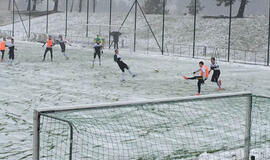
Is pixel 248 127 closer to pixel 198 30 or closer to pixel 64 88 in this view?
pixel 64 88

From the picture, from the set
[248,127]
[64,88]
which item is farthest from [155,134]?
[64,88]

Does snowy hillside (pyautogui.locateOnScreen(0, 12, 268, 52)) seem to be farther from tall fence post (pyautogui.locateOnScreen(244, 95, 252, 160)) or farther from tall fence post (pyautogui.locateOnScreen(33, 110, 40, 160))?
tall fence post (pyautogui.locateOnScreen(33, 110, 40, 160))

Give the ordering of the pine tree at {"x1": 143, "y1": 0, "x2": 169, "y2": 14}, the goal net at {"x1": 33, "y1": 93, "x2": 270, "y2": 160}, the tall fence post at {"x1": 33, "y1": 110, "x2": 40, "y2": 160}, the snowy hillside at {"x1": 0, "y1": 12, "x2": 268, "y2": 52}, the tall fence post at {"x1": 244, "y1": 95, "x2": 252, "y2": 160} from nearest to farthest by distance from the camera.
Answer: the tall fence post at {"x1": 33, "y1": 110, "x2": 40, "y2": 160} → the tall fence post at {"x1": 244, "y1": 95, "x2": 252, "y2": 160} → the goal net at {"x1": 33, "y1": 93, "x2": 270, "y2": 160} → the snowy hillside at {"x1": 0, "y1": 12, "x2": 268, "y2": 52} → the pine tree at {"x1": 143, "y1": 0, "x2": 169, "y2": 14}

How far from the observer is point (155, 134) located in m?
8.59

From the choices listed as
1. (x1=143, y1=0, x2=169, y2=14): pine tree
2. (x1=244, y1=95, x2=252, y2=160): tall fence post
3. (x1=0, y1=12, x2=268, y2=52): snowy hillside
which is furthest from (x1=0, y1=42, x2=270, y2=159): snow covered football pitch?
(x1=143, y1=0, x2=169, y2=14): pine tree

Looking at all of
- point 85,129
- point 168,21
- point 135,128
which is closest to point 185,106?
point 135,128

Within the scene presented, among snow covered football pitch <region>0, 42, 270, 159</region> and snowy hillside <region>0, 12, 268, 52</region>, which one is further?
snowy hillside <region>0, 12, 268, 52</region>

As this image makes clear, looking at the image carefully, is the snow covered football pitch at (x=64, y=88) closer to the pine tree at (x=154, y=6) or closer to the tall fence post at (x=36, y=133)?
the tall fence post at (x=36, y=133)

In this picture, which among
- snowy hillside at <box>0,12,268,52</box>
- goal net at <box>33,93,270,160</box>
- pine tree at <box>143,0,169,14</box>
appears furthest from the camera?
pine tree at <box>143,0,169,14</box>

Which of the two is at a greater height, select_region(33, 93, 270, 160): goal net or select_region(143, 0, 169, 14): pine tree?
select_region(143, 0, 169, 14): pine tree

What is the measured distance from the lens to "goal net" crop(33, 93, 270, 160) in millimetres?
6613

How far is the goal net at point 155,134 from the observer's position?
6613 millimetres

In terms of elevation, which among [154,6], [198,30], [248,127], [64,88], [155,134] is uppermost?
[154,6]

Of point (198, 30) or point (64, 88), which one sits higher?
point (198, 30)
